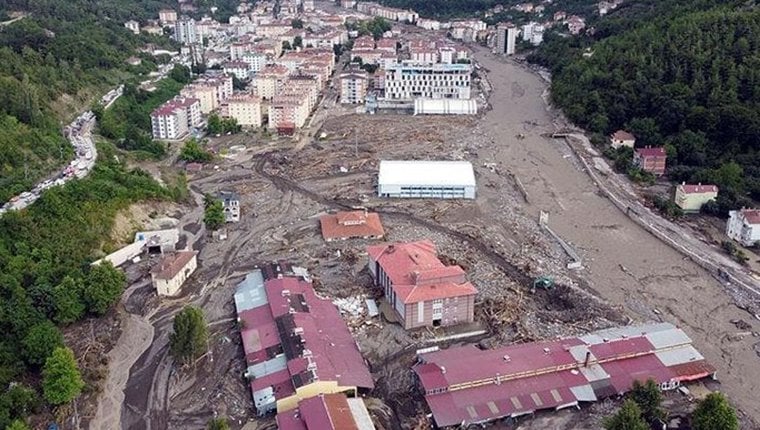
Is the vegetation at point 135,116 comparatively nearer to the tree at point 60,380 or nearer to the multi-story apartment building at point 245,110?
the multi-story apartment building at point 245,110

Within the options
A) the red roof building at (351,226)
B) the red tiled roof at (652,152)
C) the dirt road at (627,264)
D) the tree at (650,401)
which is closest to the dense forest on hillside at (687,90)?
the red tiled roof at (652,152)

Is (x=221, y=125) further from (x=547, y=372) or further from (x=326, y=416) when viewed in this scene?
(x=547, y=372)

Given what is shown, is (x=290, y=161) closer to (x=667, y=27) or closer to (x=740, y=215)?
(x=740, y=215)

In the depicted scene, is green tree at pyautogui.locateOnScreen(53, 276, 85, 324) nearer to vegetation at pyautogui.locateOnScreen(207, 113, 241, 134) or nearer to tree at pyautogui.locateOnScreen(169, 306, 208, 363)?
tree at pyautogui.locateOnScreen(169, 306, 208, 363)

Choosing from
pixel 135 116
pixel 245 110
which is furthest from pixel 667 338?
pixel 135 116

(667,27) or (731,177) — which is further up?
(667,27)

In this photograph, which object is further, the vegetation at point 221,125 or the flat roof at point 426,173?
the vegetation at point 221,125

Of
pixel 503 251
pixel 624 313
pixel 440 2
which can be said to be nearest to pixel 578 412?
pixel 624 313
